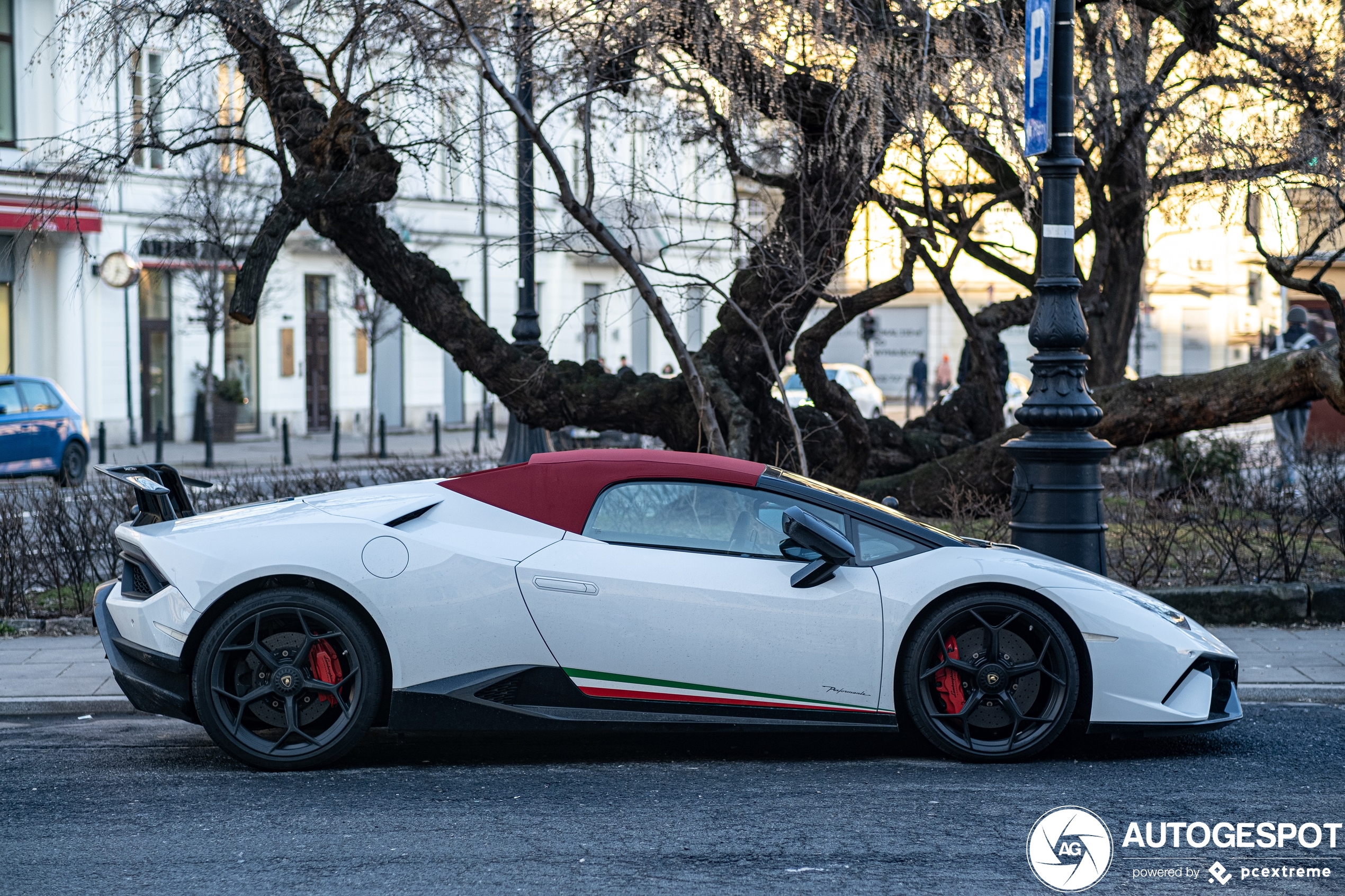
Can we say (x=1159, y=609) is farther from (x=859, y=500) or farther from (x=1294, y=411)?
(x=1294, y=411)

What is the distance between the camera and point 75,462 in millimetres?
20219

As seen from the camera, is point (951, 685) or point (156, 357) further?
point (156, 357)

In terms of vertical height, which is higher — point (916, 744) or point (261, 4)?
point (261, 4)

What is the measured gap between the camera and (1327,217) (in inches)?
529

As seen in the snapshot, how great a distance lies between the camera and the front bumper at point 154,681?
18.3ft

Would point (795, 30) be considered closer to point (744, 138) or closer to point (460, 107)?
point (744, 138)

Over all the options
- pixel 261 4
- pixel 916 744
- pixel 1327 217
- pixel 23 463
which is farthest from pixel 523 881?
pixel 23 463

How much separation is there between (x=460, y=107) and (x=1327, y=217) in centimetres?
827

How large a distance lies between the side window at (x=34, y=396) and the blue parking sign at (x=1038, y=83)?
52.6 ft

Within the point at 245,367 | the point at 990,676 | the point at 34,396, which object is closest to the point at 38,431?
the point at 34,396

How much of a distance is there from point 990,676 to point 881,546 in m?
0.67

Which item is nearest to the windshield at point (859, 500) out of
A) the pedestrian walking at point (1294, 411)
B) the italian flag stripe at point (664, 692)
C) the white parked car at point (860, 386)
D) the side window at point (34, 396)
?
the italian flag stripe at point (664, 692)

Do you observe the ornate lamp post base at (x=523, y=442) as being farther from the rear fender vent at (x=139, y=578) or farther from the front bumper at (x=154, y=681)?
the front bumper at (x=154, y=681)

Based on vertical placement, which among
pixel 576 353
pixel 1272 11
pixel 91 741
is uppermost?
pixel 1272 11
